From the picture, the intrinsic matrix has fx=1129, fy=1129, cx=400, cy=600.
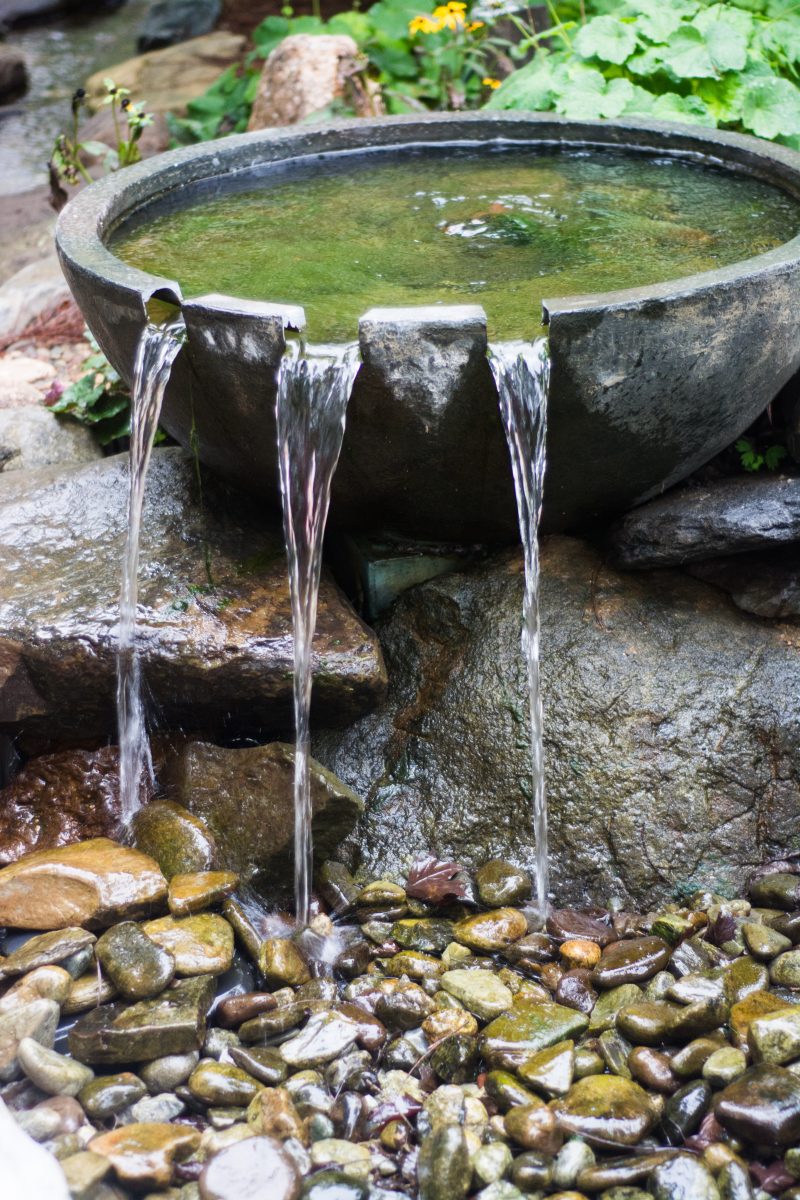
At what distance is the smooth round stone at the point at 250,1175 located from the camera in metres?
1.86

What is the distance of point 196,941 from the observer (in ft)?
Result: 8.11

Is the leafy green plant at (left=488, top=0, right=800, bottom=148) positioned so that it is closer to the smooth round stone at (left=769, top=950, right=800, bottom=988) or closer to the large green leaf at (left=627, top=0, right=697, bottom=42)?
the large green leaf at (left=627, top=0, right=697, bottom=42)

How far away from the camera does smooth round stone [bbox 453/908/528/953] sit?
2578 millimetres

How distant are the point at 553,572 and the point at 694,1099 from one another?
4.54ft

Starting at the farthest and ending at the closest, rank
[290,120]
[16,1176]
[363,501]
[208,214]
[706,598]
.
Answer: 1. [290,120]
2. [208,214]
3. [706,598]
4. [363,501]
5. [16,1176]

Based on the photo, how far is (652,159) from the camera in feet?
13.0

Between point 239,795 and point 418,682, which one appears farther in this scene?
point 418,682

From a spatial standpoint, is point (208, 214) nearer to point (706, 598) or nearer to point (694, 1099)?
point (706, 598)

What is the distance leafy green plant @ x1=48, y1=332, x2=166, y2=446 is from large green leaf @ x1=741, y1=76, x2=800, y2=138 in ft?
8.72

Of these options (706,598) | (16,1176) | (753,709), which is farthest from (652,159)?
(16,1176)

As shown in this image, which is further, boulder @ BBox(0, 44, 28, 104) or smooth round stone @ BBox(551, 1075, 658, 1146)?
boulder @ BBox(0, 44, 28, 104)

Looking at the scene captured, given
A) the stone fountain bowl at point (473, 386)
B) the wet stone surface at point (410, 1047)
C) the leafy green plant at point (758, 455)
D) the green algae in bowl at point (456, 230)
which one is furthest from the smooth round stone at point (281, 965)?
the leafy green plant at point (758, 455)

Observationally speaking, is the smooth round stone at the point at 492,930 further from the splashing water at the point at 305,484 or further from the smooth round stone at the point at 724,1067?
the smooth round stone at the point at 724,1067

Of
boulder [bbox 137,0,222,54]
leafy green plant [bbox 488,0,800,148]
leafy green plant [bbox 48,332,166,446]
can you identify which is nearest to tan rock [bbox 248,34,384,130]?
leafy green plant [bbox 488,0,800,148]
